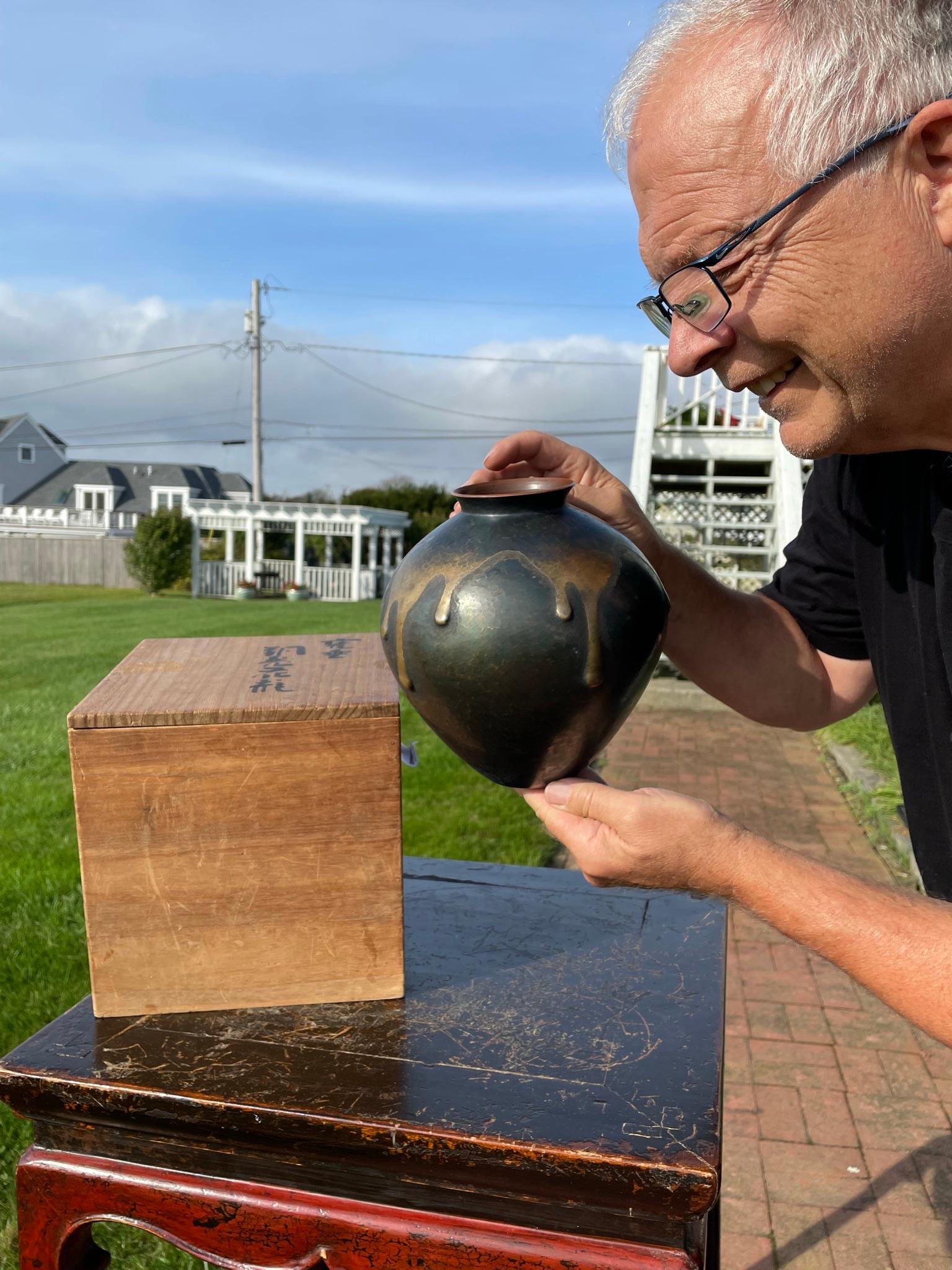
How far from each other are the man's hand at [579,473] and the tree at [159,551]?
2679 cm

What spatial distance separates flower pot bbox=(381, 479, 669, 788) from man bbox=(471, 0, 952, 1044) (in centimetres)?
14

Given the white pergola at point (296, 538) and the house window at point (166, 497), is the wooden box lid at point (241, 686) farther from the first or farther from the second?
the house window at point (166, 497)

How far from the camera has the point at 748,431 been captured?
1162cm

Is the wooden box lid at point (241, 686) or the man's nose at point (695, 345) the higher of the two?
the man's nose at point (695, 345)

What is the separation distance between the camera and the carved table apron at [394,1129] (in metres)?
1.34

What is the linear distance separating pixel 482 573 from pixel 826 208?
66cm

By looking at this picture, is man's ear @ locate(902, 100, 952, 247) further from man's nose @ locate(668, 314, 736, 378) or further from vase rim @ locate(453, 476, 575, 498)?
vase rim @ locate(453, 476, 575, 498)

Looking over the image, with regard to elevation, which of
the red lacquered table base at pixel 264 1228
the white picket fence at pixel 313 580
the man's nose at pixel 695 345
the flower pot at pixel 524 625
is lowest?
the white picket fence at pixel 313 580

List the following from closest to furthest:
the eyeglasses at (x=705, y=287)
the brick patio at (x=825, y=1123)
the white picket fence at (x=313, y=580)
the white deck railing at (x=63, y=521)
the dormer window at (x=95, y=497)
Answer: the eyeglasses at (x=705, y=287)
the brick patio at (x=825, y=1123)
the white picket fence at (x=313, y=580)
the white deck railing at (x=63, y=521)
the dormer window at (x=95, y=497)

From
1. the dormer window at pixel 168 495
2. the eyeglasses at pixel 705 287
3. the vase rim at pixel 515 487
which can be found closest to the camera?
the eyeglasses at pixel 705 287

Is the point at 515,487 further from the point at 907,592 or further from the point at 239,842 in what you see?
the point at 907,592

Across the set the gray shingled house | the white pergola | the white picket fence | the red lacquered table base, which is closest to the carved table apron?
the red lacquered table base

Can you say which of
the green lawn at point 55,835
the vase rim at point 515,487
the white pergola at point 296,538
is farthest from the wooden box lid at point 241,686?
the white pergola at point 296,538

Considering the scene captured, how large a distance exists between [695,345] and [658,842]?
74 cm
